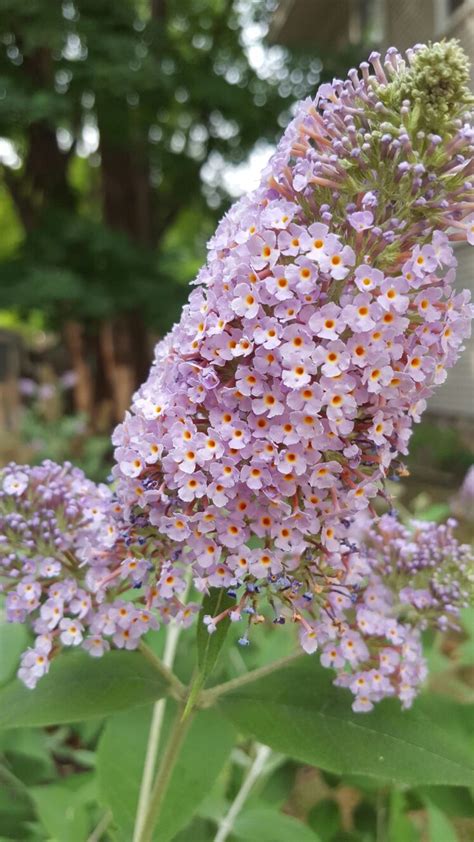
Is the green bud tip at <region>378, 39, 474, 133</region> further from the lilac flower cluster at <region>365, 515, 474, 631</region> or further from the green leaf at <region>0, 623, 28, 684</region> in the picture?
the green leaf at <region>0, 623, 28, 684</region>

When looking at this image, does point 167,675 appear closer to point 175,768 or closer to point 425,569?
point 175,768

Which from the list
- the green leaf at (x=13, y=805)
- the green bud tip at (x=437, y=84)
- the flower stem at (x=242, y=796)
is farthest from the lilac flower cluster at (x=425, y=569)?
the green leaf at (x=13, y=805)

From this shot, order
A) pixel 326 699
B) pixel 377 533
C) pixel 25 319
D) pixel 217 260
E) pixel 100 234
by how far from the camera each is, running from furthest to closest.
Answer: pixel 25 319 → pixel 100 234 → pixel 377 533 → pixel 326 699 → pixel 217 260

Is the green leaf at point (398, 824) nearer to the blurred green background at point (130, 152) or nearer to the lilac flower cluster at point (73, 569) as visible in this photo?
the lilac flower cluster at point (73, 569)

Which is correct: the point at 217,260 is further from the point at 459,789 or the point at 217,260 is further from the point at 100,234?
the point at 100,234

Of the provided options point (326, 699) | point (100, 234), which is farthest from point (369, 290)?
point (100, 234)
